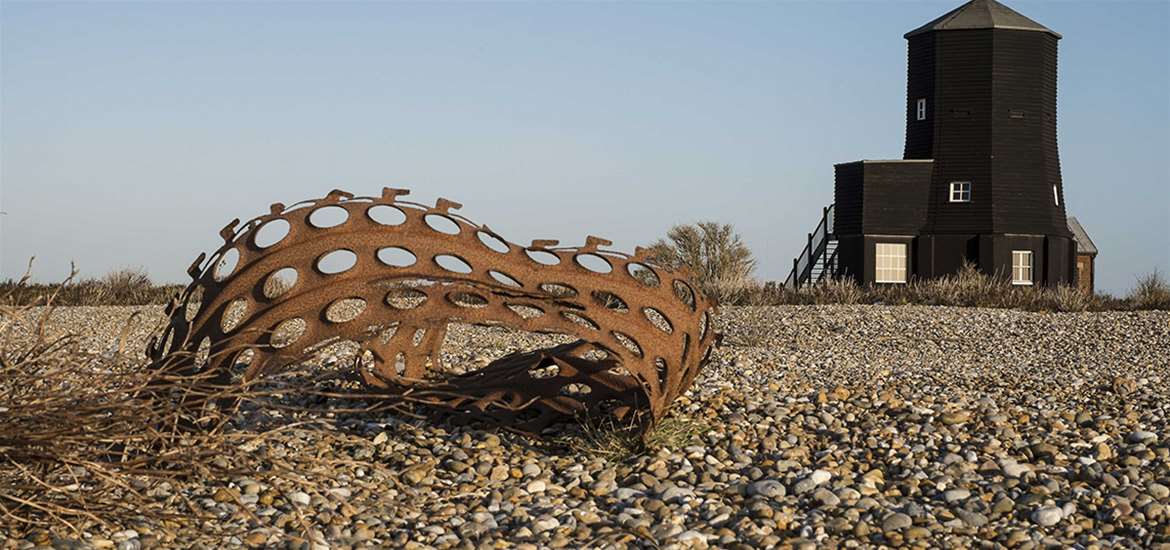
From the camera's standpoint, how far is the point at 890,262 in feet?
95.2

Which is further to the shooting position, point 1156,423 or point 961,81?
point 961,81

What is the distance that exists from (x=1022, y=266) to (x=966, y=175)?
8.34 ft

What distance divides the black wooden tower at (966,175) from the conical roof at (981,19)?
35 millimetres

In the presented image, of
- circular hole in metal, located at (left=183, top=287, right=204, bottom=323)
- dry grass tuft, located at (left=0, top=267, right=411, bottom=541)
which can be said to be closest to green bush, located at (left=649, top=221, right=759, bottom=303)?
circular hole in metal, located at (left=183, top=287, right=204, bottom=323)

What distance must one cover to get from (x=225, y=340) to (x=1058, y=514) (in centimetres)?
368

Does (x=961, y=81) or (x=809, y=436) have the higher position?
(x=961, y=81)

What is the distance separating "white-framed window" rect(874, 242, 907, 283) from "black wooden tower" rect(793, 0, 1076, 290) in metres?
0.02

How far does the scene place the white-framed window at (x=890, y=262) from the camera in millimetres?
28844

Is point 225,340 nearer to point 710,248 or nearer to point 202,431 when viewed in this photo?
point 202,431

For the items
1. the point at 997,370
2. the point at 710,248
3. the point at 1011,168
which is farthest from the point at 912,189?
the point at 997,370

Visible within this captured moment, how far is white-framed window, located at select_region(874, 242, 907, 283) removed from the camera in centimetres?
2884

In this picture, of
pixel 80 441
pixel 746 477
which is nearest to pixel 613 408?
pixel 746 477

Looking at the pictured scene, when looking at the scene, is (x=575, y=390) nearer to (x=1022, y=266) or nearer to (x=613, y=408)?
(x=613, y=408)

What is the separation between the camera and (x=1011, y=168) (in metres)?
28.9
